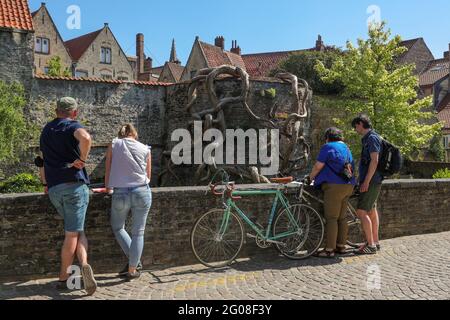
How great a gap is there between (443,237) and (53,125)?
6.29 meters

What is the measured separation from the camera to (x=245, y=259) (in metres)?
6.18

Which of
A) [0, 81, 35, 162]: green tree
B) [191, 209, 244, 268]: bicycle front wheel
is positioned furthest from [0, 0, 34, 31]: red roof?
[191, 209, 244, 268]: bicycle front wheel

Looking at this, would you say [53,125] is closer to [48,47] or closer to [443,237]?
[443,237]

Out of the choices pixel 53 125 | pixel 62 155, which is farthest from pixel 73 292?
pixel 53 125

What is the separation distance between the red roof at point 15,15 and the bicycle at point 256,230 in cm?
1532

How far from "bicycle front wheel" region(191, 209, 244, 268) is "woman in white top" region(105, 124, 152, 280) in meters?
0.80

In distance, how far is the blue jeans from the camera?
5.10 meters

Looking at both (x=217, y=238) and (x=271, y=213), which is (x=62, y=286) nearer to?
(x=217, y=238)

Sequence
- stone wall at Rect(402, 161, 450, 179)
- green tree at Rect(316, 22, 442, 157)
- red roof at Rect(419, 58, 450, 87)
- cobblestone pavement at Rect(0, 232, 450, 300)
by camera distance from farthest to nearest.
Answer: red roof at Rect(419, 58, 450, 87) < stone wall at Rect(402, 161, 450, 179) < green tree at Rect(316, 22, 442, 157) < cobblestone pavement at Rect(0, 232, 450, 300)

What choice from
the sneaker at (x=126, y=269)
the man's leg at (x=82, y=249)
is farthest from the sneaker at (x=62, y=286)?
the sneaker at (x=126, y=269)

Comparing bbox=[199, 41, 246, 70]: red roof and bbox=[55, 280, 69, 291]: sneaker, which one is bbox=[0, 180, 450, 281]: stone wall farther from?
bbox=[199, 41, 246, 70]: red roof

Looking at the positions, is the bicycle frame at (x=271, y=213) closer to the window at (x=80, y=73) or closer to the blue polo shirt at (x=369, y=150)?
the blue polo shirt at (x=369, y=150)

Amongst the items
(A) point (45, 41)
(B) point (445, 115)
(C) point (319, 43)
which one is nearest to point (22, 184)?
(A) point (45, 41)

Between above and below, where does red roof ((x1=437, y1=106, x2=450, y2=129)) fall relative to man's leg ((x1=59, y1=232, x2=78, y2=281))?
above
